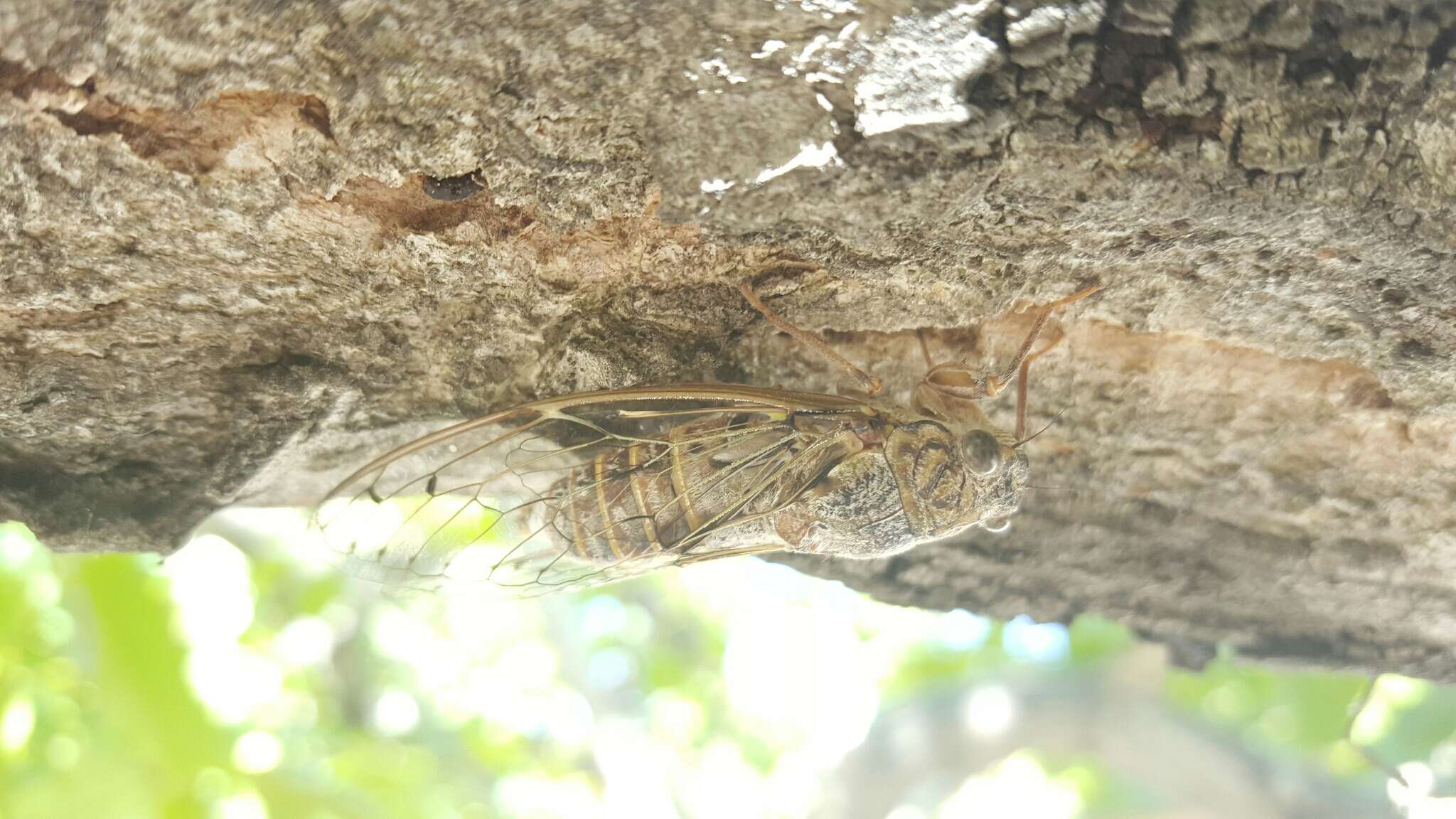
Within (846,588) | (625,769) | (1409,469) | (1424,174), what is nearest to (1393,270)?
(1424,174)

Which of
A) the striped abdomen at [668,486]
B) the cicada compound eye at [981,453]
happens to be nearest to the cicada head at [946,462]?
the cicada compound eye at [981,453]

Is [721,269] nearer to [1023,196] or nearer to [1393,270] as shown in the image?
[1023,196]

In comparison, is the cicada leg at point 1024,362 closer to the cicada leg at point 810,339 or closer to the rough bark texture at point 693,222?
the rough bark texture at point 693,222

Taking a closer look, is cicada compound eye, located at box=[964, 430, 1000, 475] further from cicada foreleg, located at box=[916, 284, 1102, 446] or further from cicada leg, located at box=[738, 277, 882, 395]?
cicada leg, located at box=[738, 277, 882, 395]

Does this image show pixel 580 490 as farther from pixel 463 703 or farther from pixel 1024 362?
pixel 463 703

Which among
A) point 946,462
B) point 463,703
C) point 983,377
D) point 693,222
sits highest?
point 693,222

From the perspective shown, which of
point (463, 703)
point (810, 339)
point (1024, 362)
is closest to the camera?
point (810, 339)

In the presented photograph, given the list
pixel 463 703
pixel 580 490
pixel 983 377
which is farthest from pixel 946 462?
pixel 463 703
